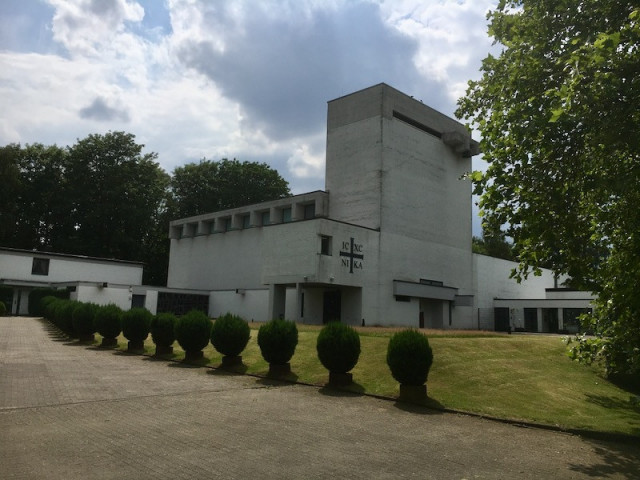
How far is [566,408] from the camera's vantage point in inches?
455

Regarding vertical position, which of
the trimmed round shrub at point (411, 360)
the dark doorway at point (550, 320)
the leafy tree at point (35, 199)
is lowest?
the trimmed round shrub at point (411, 360)

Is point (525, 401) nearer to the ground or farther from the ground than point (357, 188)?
nearer to the ground

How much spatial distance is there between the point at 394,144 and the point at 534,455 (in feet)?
112

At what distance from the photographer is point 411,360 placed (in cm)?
1141

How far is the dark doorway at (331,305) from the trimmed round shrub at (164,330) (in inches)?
798

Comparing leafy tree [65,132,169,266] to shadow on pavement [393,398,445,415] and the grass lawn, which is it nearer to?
the grass lawn

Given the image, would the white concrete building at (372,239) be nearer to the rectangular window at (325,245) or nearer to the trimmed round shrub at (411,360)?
the rectangular window at (325,245)

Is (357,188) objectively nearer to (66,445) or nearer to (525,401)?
(525,401)

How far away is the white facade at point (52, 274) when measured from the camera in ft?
136

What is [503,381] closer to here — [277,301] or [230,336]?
[230,336]

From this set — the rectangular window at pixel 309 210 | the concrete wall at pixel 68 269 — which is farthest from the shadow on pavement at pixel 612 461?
the concrete wall at pixel 68 269

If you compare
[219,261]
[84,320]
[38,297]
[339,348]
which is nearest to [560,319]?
[219,261]

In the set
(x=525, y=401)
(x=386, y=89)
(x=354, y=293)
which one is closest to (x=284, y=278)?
(x=354, y=293)

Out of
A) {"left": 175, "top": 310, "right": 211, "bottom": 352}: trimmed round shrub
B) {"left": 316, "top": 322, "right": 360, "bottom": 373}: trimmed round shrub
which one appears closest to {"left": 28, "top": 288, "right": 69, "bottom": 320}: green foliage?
{"left": 175, "top": 310, "right": 211, "bottom": 352}: trimmed round shrub
